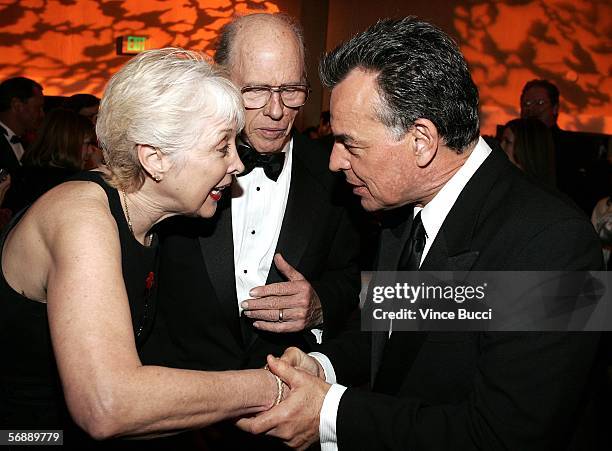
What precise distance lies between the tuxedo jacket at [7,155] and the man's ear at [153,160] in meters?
4.14

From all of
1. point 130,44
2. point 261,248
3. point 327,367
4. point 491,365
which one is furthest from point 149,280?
point 130,44

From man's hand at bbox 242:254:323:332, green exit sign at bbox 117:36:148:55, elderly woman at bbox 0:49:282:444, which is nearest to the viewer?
elderly woman at bbox 0:49:282:444

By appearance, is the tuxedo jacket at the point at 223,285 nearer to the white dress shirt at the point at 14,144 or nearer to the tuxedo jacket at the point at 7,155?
the tuxedo jacket at the point at 7,155

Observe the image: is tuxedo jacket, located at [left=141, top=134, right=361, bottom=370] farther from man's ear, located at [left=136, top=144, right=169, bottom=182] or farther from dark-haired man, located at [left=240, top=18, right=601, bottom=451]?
man's ear, located at [left=136, top=144, right=169, bottom=182]

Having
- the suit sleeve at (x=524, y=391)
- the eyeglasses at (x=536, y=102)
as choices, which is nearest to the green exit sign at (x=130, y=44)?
the eyeglasses at (x=536, y=102)

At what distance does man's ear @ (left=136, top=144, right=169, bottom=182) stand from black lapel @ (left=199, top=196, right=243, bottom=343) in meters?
0.51

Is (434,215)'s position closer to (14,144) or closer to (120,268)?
(120,268)

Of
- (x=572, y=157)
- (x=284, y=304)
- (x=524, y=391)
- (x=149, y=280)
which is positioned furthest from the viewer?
(x=572, y=157)

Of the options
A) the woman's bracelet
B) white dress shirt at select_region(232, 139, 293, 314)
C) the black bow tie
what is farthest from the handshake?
the black bow tie

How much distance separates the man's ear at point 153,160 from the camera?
1.81 metres

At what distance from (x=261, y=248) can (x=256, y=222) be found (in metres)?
0.11

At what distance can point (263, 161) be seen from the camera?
250cm

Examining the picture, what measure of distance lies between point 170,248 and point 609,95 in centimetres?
728

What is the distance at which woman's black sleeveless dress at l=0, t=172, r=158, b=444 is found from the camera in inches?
69.9
